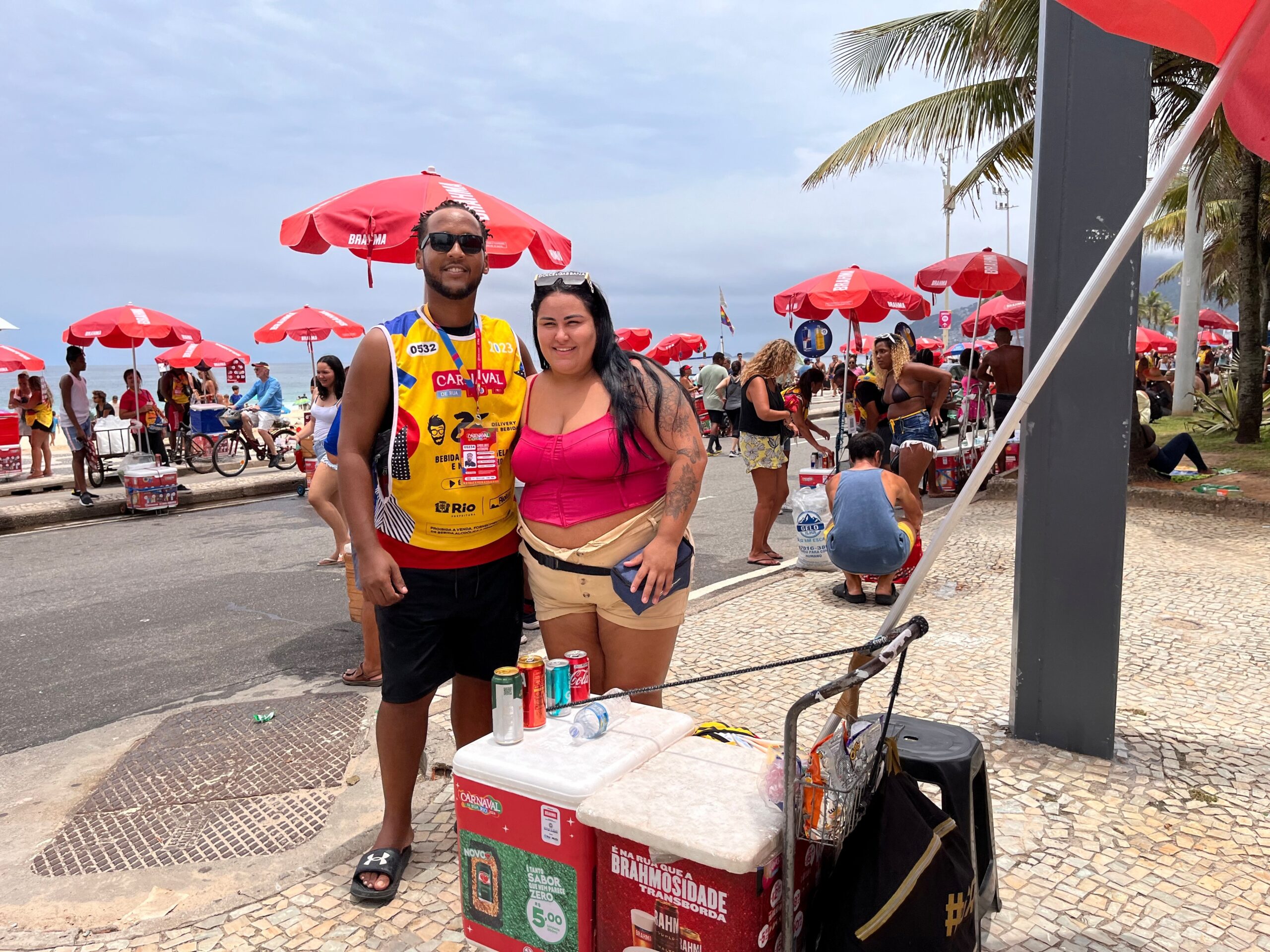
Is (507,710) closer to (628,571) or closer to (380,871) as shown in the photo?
(628,571)

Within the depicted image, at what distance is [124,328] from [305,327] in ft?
9.72

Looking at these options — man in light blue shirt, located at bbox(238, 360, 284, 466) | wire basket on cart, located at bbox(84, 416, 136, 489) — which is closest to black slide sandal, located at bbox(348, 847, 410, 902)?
wire basket on cart, located at bbox(84, 416, 136, 489)

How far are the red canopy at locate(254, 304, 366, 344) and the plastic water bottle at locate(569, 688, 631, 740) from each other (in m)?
12.7

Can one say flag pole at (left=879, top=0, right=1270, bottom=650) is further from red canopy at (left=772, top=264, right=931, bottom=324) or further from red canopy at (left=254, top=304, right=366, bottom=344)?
red canopy at (left=254, top=304, right=366, bottom=344)

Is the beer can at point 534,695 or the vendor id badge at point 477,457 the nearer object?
the beer can at point 534,695

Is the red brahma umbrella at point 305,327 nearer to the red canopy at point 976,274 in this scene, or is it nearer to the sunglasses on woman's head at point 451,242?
the red canopy at point 976,274

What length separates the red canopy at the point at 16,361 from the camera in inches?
566

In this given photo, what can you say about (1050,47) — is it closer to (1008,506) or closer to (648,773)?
(648,773)

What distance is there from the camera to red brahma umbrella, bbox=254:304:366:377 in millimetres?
14023

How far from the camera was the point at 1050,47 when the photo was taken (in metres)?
3.31

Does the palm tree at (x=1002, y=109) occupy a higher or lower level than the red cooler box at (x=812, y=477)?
higher

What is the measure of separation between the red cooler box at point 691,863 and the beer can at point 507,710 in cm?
34

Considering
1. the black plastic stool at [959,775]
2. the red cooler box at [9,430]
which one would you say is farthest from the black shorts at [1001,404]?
the red cooler box at [9,430]

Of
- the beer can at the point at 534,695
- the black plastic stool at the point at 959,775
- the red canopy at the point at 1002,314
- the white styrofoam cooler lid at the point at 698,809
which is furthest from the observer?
the red canopy at the point at 1002,314
